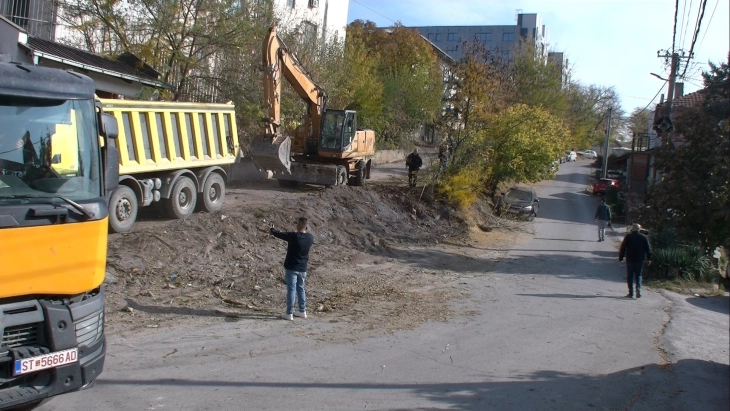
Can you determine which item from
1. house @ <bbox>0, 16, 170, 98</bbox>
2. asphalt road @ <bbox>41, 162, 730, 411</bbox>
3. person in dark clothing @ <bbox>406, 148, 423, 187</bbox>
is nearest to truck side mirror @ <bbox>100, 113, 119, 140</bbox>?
asphalt road @ <bbox>41, 162, 730, 411</bbox>

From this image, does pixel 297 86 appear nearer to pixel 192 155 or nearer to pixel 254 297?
pixel 192 155

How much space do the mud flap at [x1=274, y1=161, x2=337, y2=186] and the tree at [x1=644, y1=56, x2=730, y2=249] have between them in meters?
13.1

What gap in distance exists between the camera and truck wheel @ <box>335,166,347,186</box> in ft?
79.0

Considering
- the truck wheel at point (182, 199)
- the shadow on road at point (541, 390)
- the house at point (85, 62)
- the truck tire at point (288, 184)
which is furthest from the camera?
the truck tire at point (288, 184)

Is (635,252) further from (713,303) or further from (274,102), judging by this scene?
(274,102)

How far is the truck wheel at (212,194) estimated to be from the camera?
17062mm

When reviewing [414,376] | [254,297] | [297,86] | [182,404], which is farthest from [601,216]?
[182,404]

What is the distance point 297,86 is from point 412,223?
20.7ft

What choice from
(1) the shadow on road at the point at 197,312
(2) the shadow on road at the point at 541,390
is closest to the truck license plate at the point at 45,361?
(2) the shadow on road at the point at 541,390

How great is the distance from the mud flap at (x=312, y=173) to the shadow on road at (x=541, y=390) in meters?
16.2

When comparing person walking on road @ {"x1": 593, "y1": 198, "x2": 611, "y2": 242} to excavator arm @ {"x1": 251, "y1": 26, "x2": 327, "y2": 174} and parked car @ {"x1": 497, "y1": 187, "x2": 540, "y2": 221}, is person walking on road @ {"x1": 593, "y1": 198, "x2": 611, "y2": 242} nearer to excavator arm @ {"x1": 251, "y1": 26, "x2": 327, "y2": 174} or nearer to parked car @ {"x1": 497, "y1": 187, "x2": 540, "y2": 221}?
parked car @ {"x1": 497, "y1": 187, "x2": 540, "y2": 221}

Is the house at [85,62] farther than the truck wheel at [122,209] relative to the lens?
Yes

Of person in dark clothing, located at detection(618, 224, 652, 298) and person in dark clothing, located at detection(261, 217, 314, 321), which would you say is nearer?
person in dark clothing, located at detection(261, 217, 314, 321)

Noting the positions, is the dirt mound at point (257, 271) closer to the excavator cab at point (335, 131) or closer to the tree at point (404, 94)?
the excavator cab at point (335, 131)
